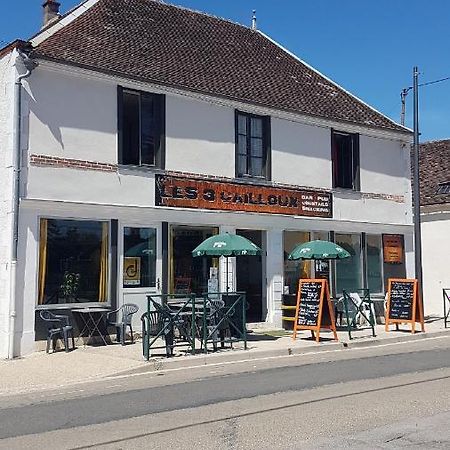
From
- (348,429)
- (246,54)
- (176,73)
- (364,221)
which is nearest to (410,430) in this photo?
(348,429)

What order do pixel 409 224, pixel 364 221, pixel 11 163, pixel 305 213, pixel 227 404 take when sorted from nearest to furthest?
pixel 227 404 → pixel 11 163 → pixel 305 213 → pixel 364 221 → pixel 409 224

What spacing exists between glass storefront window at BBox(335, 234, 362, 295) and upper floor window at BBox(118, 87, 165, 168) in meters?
6.30

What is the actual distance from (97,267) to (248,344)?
3630 millimetres

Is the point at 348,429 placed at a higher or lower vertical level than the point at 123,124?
lower

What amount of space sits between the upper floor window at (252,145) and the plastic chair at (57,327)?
5957mm

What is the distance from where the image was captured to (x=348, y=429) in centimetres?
684

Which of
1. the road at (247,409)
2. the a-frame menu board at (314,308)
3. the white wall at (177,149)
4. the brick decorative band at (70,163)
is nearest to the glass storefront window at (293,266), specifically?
the white wall at (177,149)

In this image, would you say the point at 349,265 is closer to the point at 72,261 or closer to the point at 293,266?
the point at 293,266

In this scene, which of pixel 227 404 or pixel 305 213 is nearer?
pixel 227 404

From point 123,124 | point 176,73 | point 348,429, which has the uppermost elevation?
point 176,73

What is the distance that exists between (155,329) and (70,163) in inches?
157

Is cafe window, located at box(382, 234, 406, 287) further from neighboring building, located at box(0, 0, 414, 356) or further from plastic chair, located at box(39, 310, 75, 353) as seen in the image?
plastic chair, located at box(39, 310, 75, 353)

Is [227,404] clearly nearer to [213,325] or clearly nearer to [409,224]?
[213,325]

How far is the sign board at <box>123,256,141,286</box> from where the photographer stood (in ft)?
48.9
